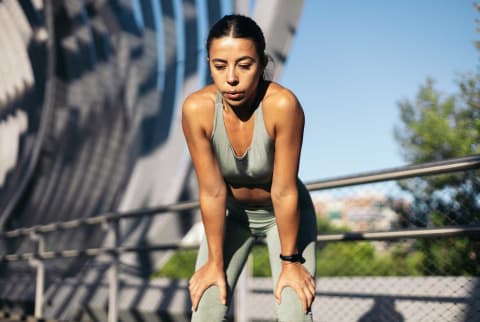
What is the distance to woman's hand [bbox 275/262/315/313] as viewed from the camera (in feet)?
6.29

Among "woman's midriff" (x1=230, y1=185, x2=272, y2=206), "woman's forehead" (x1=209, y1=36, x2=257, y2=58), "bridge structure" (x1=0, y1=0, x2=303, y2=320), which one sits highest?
"bridge structure" (x1=0, y1=0, x2=303, y2=320)

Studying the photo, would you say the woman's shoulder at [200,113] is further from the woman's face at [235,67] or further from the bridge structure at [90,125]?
the bridge structure at [90,125]

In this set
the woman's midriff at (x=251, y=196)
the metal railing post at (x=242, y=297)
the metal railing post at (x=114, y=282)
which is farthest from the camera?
the metal railing post at (x=114, y=282)

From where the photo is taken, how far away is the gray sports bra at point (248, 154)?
1969 mm

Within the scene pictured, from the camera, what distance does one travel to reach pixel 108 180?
9.98 metres

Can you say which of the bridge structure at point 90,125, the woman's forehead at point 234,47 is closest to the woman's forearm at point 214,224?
the woman's forehead at point 234,47

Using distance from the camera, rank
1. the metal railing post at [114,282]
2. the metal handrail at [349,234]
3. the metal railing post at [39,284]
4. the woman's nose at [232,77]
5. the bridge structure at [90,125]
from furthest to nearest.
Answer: the bridge structure at [90,125] < the metal railing post at [39,284] < the metal railing post at [114,282] < the metal handrail at [349,234] < the woman's nose at [232,77]

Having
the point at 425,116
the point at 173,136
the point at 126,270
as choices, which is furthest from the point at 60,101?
the point at 425,116

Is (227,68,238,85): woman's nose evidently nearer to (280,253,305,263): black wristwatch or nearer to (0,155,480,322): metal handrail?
(280,253,305,263): black wristwatch

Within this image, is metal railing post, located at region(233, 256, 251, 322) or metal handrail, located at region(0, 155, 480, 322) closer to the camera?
metal handrail, located at region(0, 155, 480, 322)

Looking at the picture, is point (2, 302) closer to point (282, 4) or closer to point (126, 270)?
point (126, 270)

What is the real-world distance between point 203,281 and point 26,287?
306 inches

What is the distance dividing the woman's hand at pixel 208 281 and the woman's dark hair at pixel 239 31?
740 millimetres

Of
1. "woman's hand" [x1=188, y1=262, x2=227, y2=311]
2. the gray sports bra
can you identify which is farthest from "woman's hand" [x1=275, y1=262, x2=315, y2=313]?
the gray sports bra
